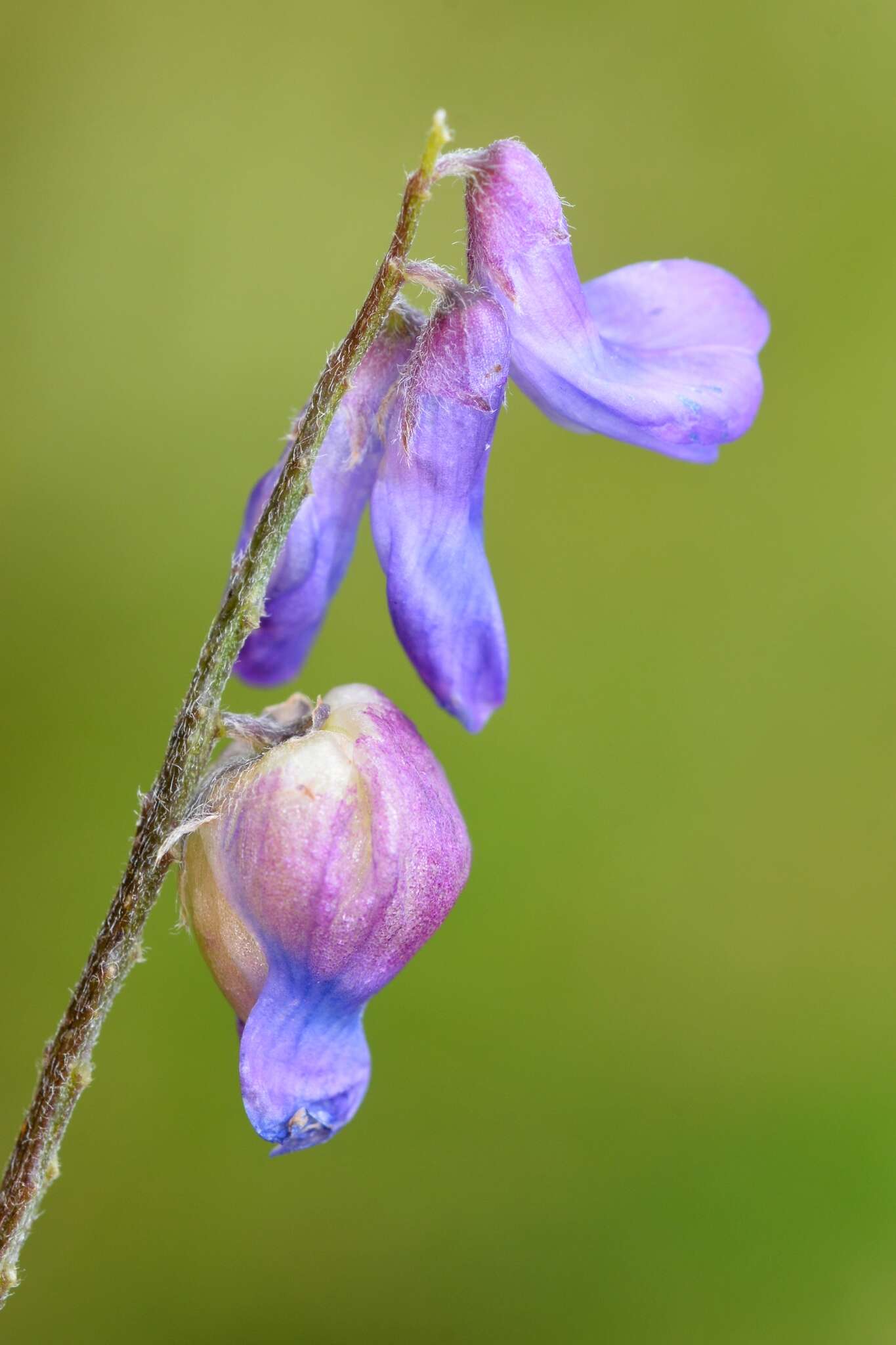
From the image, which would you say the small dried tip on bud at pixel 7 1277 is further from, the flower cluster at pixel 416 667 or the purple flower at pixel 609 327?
the purple flower at pixel 609 327

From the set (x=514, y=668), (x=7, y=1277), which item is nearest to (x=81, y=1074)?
(x=7, y=1277)

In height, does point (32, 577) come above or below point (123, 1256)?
above

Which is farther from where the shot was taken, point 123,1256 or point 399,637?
point 123,1256

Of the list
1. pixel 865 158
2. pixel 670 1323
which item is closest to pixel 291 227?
pixel 865 158

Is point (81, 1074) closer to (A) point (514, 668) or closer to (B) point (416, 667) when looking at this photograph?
(B) point (416, 667)

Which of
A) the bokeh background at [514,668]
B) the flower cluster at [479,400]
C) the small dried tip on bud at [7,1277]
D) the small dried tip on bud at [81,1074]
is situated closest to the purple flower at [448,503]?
the flower cluster at [479,400]

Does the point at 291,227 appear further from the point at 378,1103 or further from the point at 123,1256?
the point at 123,1256

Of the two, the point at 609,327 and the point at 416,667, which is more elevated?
the point at 609,327

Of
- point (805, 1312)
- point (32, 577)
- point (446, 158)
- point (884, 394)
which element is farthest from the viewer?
point (884, 394)
